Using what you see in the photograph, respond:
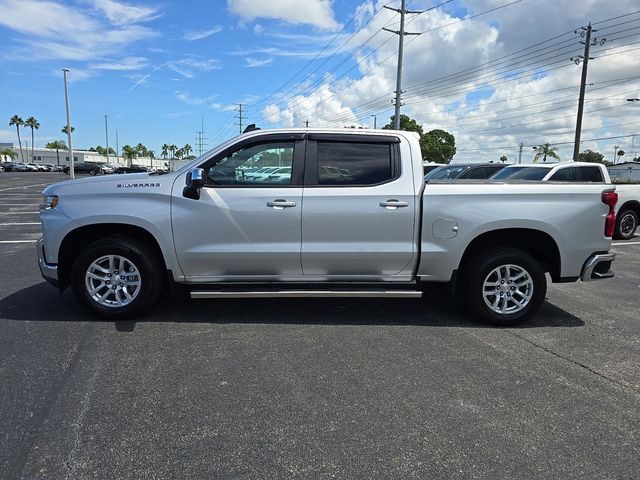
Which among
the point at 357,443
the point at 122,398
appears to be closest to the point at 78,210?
the point at 122,398

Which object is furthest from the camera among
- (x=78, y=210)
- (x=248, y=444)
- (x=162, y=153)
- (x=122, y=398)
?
(x=162, y=153)

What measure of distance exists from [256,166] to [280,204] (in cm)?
51

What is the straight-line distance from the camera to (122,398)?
11.3ft

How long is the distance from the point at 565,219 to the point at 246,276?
3302mm

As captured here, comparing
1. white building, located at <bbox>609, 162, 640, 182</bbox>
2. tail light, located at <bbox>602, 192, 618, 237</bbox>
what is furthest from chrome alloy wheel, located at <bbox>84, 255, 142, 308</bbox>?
white building, located at <bbox>609, 162, 640, 182</bbox>

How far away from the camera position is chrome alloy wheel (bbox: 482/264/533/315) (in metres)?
5.12

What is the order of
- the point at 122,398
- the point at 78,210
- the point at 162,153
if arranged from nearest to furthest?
1. the point at 122,398
2. the point at 78,210
3. the point at 162,153

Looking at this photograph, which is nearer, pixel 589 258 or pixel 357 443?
pixel 357 443

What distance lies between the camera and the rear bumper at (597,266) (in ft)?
16.7

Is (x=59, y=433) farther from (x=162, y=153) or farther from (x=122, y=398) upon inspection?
(x=162, y=153)

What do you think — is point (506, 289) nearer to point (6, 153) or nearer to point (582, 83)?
point (582, 83)

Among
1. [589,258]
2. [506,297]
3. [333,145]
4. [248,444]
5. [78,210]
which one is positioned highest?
[333,145]

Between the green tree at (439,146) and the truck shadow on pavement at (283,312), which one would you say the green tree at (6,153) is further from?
the truck shadow on pavement at (283,312)

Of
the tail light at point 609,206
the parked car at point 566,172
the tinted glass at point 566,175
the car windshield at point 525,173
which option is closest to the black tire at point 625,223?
the parked car at point 566,172
